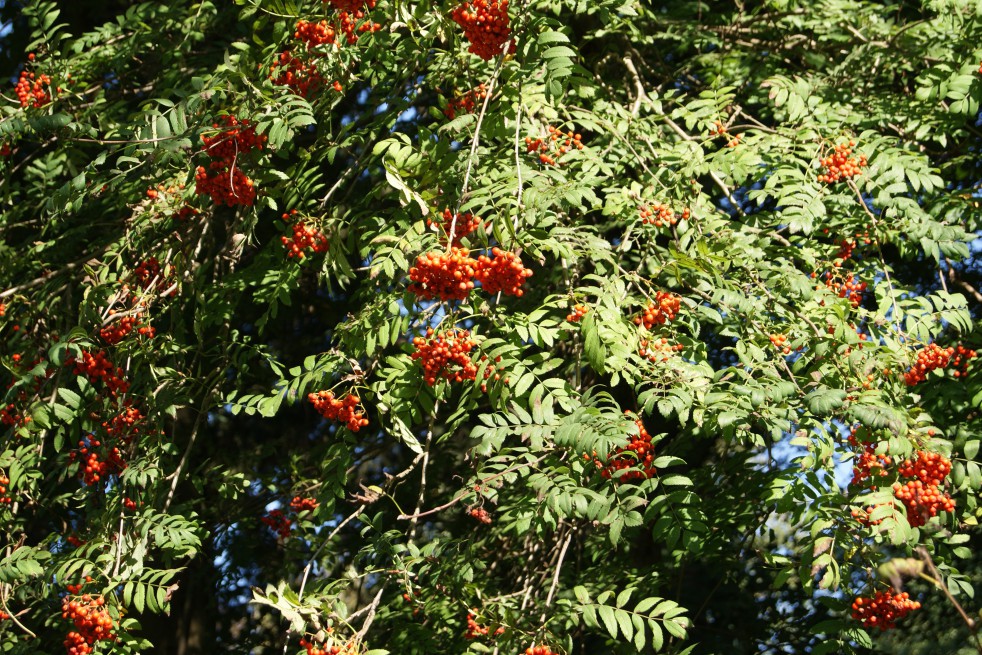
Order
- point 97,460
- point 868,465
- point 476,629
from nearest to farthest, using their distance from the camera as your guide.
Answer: point 868,465 < point 476,629 < point 97,460

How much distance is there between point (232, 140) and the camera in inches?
151

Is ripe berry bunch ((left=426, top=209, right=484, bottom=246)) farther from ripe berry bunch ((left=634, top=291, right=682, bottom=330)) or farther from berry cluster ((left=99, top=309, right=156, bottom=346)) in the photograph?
berry cluster ((left=99, top=309, right=156, bottom=346))

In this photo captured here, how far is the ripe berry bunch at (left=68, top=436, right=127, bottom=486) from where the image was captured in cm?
415

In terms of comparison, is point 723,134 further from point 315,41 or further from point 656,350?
point 315,41

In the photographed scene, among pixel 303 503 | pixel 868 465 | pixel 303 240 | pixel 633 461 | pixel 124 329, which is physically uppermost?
pixel 303 240

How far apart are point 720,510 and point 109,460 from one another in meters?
2.52

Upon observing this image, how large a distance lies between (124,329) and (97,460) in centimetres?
56

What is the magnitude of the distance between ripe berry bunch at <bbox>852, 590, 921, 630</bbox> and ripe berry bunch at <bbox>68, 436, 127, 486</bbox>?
9.54 feet

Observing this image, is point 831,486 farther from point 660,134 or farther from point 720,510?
point 660,134

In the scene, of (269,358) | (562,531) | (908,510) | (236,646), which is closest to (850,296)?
(908,510)

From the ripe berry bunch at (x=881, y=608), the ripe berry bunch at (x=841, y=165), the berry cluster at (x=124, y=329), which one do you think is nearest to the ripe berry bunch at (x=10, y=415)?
the berry cluster at (x=124, y=329)

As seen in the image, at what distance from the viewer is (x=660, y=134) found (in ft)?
14.7

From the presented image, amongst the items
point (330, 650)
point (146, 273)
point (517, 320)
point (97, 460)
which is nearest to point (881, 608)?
point (517, 320)

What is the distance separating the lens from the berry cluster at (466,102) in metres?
3.97
